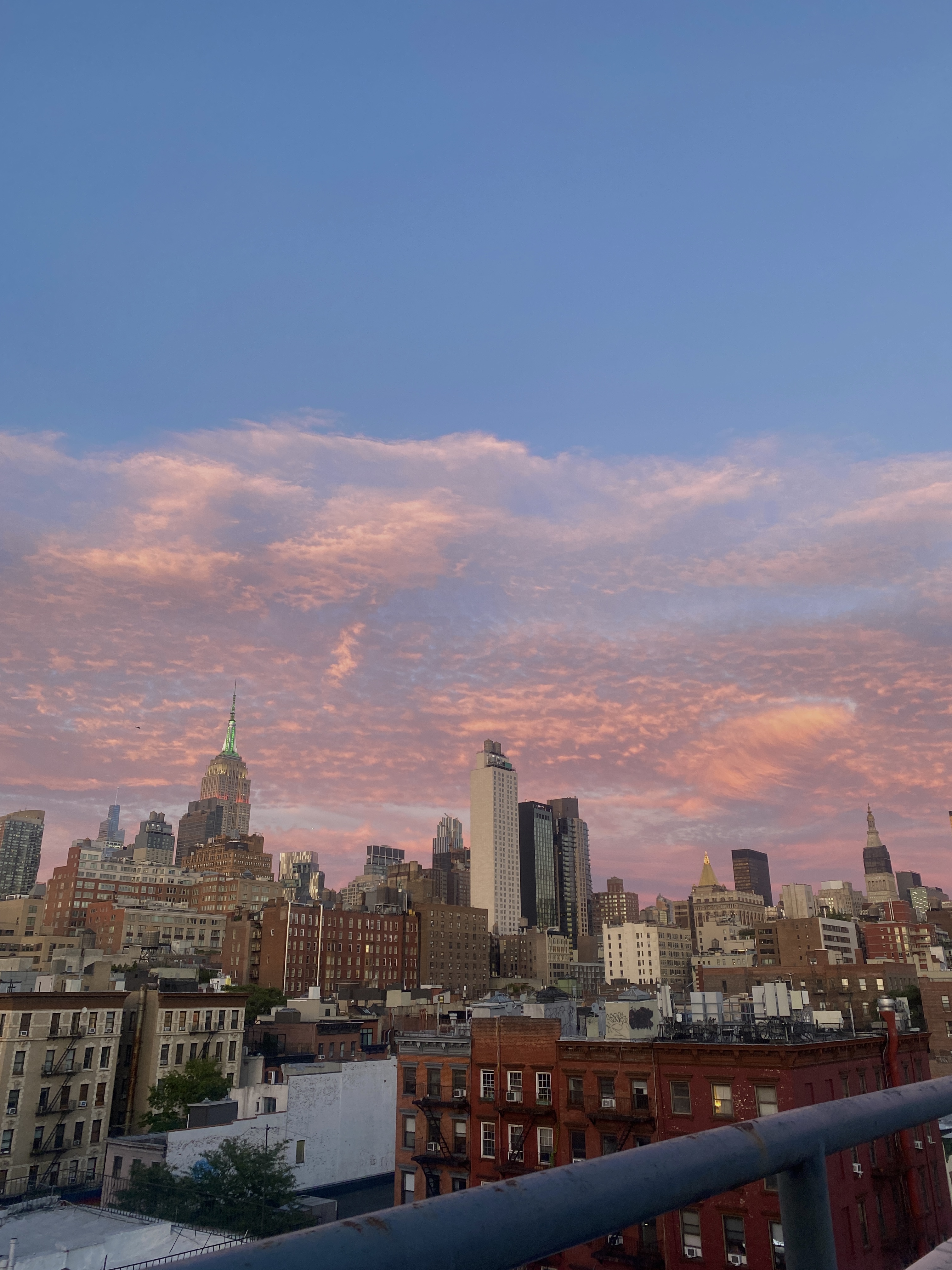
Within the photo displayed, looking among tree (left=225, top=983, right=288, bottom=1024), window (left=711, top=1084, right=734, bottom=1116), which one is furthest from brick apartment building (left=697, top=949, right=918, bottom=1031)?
window (left=711, top=1084, right=734, bottom=1116)

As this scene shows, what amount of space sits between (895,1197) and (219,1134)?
206 ft

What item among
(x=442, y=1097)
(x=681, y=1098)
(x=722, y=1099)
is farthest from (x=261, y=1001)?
(x=722, y=1099)

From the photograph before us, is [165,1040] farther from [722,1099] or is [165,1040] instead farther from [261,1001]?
[722,1099]

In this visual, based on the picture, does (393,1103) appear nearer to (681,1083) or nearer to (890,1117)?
(681,1083)

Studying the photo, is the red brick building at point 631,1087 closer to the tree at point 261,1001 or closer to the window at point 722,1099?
the window at point 722,1099

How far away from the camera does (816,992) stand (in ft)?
568

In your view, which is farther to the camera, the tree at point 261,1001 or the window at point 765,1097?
the tree at point 261,1001

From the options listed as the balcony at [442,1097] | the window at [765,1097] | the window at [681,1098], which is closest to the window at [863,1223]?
the window at [765,1097]

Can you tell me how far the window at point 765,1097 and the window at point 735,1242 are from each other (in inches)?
500

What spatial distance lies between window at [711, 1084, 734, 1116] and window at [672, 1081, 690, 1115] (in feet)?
4.39

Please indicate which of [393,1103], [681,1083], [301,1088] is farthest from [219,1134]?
[681,1083]

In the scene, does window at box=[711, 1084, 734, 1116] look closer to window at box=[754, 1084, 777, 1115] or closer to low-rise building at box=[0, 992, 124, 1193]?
window at box=[754, 1084, 777, 1115]

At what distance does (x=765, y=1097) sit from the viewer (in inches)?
1719

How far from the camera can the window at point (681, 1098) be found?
1832 inches
